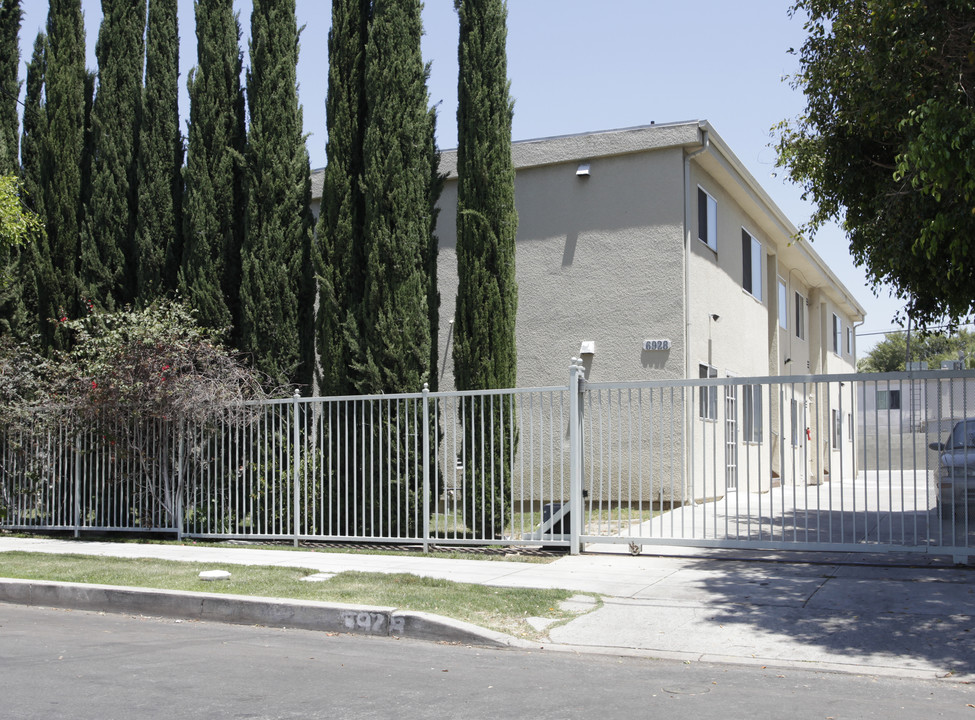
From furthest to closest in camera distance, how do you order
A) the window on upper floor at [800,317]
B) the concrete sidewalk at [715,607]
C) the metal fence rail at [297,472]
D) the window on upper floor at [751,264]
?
the window on upper floor at [800,317]
the window on upper floor at [751,264]
the metal fence rail at [297,472]
the concrete sidewalk at [715,607]

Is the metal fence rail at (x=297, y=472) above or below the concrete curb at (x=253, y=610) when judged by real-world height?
above

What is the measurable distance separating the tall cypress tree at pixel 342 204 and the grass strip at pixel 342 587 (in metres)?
3.45

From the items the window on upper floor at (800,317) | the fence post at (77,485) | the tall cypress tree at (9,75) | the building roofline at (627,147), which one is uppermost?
the tall cypress tree at (9,75)

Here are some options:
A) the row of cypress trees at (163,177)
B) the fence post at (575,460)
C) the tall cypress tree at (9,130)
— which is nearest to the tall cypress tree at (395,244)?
the row of cypress trees at (163,177)

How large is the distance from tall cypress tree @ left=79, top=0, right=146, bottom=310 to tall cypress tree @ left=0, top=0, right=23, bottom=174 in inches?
73.8

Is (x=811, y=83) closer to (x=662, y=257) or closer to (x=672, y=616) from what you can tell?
(x=662, y=257)

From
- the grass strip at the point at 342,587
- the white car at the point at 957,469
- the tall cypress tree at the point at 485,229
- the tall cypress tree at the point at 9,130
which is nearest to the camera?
the grass strip at the point at 342,587

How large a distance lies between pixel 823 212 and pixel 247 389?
7.96 m

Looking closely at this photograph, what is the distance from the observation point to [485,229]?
12141 millimetres

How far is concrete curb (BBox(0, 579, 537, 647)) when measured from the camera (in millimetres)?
7348

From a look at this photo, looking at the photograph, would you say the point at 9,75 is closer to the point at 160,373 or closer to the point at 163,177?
the point at 163,177

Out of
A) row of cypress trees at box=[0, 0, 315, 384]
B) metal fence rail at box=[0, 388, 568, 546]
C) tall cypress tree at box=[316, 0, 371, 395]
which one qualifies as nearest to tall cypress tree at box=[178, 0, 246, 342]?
row of cypress trees at box=[0, 0, 315, 384]

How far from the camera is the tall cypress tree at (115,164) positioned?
49.6ft

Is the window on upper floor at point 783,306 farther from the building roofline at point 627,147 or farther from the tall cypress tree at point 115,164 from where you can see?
the tall cypress tree at point 115,164
